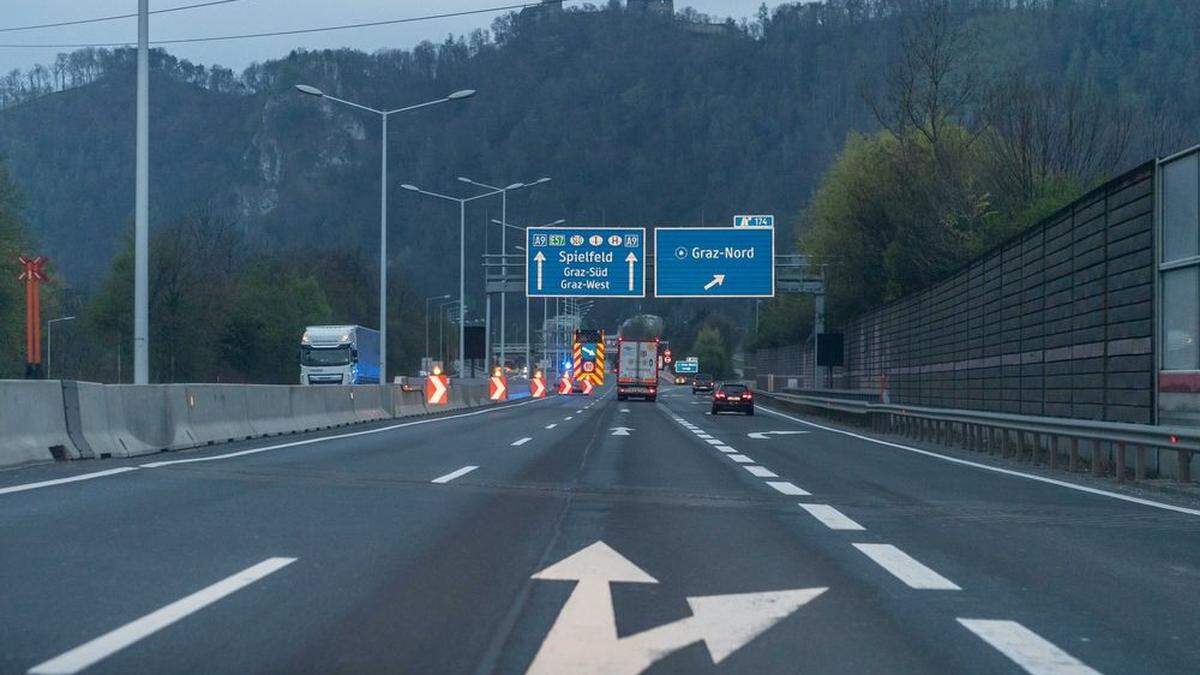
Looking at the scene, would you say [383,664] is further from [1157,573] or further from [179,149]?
[179,149]

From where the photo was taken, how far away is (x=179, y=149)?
192250 mm

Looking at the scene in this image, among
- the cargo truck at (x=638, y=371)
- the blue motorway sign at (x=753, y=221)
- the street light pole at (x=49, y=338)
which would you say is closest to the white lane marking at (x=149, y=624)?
the blue motorway sign at (x=753, y=221)

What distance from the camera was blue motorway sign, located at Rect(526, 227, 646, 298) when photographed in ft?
166

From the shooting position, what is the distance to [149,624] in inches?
265

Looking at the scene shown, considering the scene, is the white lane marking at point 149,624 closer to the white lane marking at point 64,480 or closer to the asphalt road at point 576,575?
the asphalt road at point 576,575

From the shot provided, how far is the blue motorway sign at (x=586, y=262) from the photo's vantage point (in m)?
50.6

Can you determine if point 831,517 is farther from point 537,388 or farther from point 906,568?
point 537,388

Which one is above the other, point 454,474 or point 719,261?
point 719,261

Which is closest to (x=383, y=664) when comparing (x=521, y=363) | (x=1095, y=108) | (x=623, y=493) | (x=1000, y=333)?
(x=623, y=493)

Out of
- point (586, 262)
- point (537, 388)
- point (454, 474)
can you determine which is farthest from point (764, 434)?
point (537, 388)

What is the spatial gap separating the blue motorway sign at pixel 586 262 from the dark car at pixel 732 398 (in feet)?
15.2

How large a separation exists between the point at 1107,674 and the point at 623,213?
7364 inches

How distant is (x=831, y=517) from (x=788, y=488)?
3.10m

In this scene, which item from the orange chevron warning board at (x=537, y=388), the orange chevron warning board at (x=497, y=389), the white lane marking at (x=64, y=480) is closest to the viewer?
the white lane marking at (x=64, y=480)
